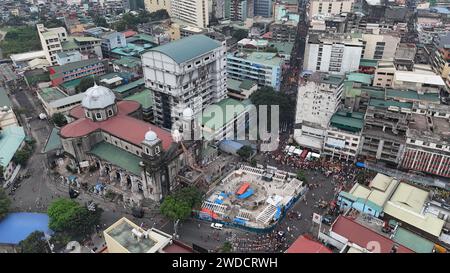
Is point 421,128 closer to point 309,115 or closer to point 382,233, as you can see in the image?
point 309,115

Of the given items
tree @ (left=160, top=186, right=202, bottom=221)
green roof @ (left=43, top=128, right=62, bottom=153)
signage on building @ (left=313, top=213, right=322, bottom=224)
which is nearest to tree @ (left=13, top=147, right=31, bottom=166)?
green roof @ (left=43, top=128, right=62, bottom=153)

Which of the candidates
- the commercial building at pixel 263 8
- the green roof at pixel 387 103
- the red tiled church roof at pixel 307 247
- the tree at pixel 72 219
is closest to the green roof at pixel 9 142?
the tree at pixel 72 219

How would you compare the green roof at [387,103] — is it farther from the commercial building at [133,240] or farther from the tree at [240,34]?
the tree at [240,34]

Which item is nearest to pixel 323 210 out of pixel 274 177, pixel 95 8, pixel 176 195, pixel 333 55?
pixel 274 177

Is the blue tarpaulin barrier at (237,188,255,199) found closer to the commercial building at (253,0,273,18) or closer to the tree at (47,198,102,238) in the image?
the tree at (47,198,102,238)

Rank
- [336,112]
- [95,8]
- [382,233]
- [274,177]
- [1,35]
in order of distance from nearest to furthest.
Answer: [382,233]
[274,177]
[336,112]
[1,35]
[95,8]

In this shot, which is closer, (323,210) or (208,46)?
(323,210)

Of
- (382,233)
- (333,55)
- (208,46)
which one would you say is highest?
(208,46)
